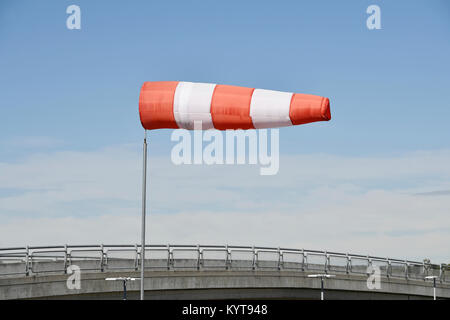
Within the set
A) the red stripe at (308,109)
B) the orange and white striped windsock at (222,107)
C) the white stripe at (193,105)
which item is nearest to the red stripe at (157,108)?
the orange and white striped windsock at (222,107)

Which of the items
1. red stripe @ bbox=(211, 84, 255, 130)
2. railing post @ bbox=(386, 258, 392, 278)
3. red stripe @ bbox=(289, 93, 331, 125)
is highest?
railing post @ bbox=(386, 258, 392, 278)

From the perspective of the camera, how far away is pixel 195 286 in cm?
3975

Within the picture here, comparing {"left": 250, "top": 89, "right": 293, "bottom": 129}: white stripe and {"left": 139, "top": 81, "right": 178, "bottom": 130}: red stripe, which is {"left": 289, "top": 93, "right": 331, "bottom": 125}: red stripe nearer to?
{"left": 250, "top": 89, "right": 293, "bottom": 129}: white stripe

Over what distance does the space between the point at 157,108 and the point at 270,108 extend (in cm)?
383

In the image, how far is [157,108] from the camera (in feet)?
71.6

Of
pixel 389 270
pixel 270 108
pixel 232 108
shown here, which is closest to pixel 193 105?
pixel 232 108

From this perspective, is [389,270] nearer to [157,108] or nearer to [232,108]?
[157,108]

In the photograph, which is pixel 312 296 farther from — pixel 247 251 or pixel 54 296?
pixel 54 296

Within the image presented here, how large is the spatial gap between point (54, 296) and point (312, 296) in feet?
68.9

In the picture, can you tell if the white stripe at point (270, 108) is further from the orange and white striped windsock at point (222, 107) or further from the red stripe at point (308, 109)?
the red stripe at point (308, 109)

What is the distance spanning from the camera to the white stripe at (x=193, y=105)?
69.1 ft

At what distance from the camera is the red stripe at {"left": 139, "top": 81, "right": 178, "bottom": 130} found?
21734 mm

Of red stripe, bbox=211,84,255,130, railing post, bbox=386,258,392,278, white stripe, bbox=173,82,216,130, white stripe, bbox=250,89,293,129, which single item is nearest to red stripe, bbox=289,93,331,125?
white stripe, bbox=250,89,293,129
